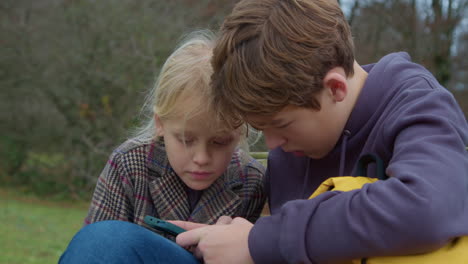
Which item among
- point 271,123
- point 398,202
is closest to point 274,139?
point 271,123

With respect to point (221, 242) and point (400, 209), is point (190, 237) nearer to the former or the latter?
point (221, 242)

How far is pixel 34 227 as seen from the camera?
9.38 metres

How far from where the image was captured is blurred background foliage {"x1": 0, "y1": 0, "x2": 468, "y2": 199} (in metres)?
11.3

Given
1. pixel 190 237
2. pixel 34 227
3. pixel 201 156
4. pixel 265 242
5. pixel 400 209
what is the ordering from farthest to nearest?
pixel 34 227
pixel 201 156
pixel 190 237
pixel 265 242
pixel 400 209

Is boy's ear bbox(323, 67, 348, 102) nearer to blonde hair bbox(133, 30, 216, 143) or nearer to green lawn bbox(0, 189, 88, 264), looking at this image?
blonde hair bbox(133, 30, 216, 143)

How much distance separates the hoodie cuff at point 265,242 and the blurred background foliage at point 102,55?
900cm

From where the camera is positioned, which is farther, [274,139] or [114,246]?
[274,139]

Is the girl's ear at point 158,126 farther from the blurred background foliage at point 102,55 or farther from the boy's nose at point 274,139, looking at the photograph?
the blurred background foliage at point 102,55

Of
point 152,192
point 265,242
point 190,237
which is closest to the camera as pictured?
point 265,242

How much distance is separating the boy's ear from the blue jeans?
0.67m

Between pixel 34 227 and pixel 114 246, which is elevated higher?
pixel 114 246

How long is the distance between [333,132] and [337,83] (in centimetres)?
18

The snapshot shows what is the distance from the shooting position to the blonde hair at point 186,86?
81.5 inches

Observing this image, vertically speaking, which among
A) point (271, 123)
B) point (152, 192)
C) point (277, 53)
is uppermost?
point (277, 53)
